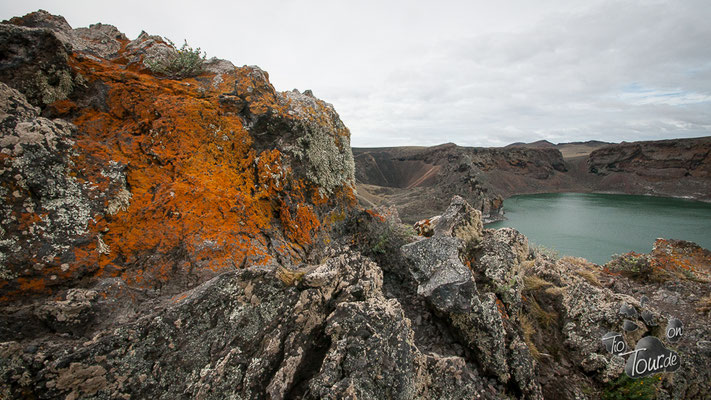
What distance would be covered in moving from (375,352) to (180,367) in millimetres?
1640

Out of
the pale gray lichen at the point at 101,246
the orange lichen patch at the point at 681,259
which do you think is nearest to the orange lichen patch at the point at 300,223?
the pale gray lichen at the point at 101,246

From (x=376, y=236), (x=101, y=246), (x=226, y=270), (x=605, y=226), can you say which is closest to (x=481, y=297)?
(x=376, y=236)

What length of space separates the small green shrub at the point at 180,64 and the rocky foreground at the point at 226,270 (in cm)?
9

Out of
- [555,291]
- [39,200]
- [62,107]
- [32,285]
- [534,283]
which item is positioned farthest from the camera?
[534,283]

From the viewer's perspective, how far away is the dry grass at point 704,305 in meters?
6.73

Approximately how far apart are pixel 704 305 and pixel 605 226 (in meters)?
47.7

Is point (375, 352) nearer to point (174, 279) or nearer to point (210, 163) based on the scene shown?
point (174, 279)

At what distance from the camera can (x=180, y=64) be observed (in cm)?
451

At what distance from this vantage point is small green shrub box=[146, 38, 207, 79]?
4.36 metres

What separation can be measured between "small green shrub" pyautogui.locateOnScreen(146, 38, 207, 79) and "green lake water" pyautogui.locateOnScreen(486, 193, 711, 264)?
88.7ft

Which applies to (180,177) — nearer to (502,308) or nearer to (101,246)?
(101,246)

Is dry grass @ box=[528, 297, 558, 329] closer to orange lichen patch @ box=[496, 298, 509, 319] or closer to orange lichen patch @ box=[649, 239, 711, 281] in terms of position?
orange lichen patch @ box=[496, 298, 509, 319]

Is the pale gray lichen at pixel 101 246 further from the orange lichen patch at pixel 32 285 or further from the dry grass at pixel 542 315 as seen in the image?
the dry grass at pixel 542 315

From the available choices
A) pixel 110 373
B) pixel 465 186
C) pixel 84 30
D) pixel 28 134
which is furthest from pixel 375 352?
pixel 465 186
